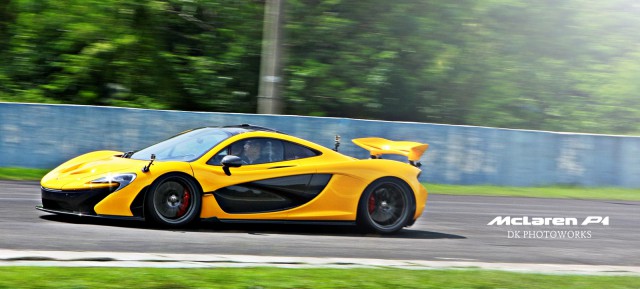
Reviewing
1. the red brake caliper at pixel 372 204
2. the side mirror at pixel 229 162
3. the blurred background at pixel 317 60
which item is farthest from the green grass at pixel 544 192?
the side mirror at pixel 229 162

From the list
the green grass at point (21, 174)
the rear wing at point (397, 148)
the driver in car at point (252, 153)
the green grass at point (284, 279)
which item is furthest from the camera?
the green grass at point (21, 174)

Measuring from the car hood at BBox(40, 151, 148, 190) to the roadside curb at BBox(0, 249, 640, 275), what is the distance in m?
1.60

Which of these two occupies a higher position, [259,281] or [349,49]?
[349,49]

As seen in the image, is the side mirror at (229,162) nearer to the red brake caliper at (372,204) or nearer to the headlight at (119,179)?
the headlight at (119,179)

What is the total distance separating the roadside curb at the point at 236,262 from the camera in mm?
7187

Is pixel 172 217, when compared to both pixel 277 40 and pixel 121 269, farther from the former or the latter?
pixel 277 40

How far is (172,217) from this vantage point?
370 inches

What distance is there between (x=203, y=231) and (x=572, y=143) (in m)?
12.0

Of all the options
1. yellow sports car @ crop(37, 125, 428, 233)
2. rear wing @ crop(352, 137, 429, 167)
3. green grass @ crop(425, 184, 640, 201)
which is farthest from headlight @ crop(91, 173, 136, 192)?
green grass @ crop(425, 184, 640, 201)

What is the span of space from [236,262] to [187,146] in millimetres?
2533

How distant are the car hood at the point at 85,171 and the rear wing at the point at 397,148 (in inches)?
104

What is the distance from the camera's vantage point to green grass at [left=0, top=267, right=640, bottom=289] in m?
6.31

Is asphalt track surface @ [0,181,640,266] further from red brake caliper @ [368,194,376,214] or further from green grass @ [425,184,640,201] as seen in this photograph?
green grass @ [425,184,640,201]

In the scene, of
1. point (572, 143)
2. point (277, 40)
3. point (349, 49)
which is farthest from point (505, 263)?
point (349, 49)
